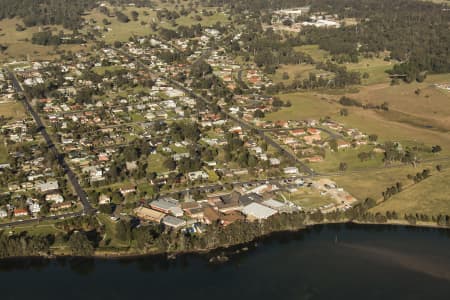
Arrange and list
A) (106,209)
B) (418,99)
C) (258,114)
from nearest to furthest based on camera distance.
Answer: (106,209)
(258,114)
(418,99)

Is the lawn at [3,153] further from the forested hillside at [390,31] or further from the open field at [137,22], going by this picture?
the forested hillside at [390,31]

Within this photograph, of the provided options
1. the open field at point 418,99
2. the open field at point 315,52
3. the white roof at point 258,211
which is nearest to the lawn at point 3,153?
the white roof at point 258,211

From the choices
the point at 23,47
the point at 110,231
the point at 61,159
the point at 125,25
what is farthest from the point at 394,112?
the point at 125,25

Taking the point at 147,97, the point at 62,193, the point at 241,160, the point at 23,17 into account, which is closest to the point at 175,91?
the point at 147,97

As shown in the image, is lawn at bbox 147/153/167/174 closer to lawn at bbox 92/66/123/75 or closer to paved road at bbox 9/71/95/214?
paved road at bbox 9/71/95/214

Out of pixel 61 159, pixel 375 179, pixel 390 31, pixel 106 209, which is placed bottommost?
pixel 375 179

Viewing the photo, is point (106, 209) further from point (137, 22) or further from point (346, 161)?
point (137, 22)
